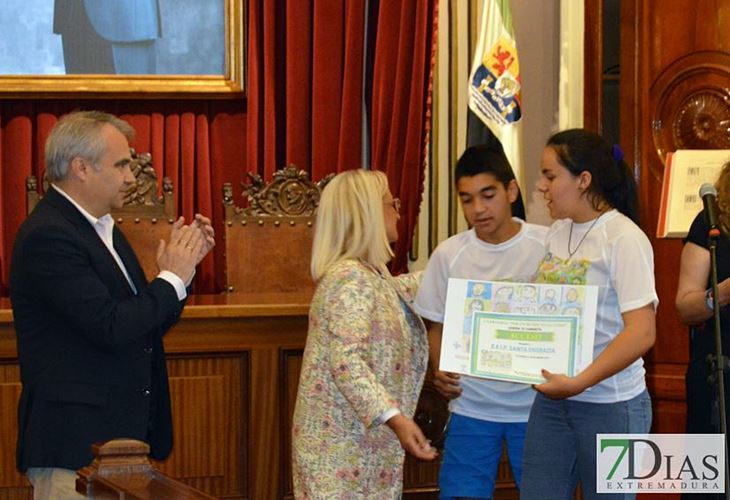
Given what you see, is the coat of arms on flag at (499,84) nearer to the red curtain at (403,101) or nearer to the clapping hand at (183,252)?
the red curtain at (403,101)

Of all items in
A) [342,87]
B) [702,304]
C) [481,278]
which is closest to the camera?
[702,304]

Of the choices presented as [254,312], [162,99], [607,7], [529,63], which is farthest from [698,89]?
[162,99]

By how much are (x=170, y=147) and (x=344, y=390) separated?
10.1ft

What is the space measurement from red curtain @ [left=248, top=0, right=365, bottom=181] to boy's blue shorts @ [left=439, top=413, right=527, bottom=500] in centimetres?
266

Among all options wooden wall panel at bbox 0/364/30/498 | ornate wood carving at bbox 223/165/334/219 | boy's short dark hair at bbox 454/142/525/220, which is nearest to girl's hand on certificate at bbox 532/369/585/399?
boy's short dark hair at bbox 454/142/525/220

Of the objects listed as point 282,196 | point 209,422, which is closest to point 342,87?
point 282,196

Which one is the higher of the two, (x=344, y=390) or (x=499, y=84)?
(x=499, y=84)

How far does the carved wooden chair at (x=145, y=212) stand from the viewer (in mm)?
5051

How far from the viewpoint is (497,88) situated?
17.0 ft

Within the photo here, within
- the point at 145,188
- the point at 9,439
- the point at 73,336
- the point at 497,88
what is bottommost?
the point at 9,439

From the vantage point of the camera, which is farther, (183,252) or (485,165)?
(485,165)

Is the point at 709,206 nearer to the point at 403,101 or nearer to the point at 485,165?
the point at 485,165

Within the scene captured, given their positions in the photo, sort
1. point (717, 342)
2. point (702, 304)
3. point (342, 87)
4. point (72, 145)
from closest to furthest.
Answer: point (717, 342), point (72, 145), point (702, 304), point (342, 87)

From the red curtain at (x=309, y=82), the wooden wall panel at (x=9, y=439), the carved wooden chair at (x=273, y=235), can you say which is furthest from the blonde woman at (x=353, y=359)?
the red curtain at (x=309, y=82)
